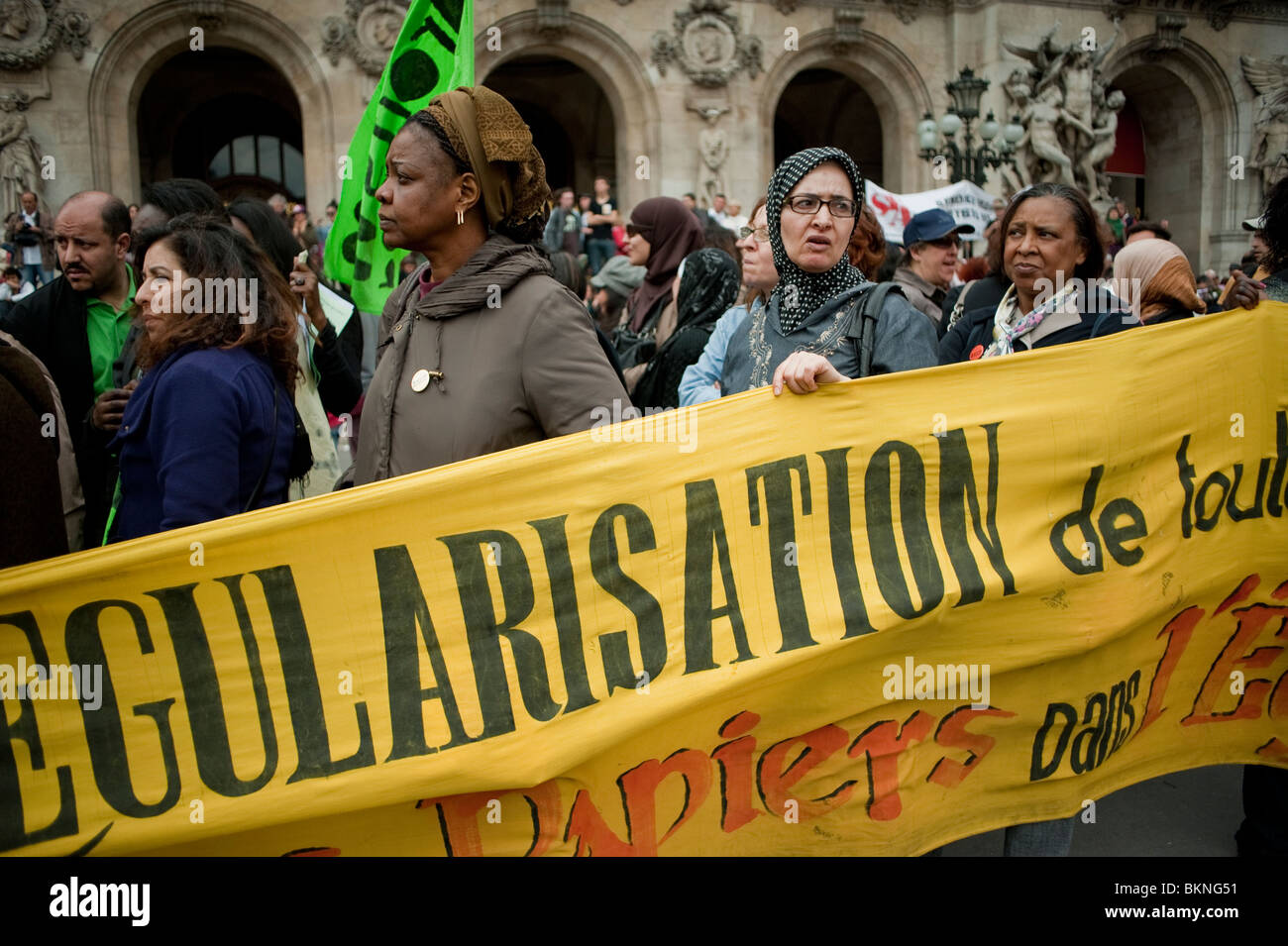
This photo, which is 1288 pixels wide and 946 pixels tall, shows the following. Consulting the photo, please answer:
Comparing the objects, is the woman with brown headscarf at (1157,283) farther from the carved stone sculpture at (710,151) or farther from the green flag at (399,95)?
the carved stone sculpture at (710,151)

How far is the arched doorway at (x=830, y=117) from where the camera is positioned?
1073 inches

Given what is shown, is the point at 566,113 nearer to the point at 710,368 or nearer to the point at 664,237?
the point at 664,237

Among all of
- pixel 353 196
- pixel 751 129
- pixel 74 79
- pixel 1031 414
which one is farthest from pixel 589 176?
pixel 1031 414

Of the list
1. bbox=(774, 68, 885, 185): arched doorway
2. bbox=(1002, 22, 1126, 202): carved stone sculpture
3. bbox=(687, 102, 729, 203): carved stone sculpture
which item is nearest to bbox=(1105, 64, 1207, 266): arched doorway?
bbox=(1002, 22, 1126, 202): carved stone sculpture

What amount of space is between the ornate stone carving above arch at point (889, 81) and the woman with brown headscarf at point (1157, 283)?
1847cm

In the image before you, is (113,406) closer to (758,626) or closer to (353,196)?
(353,196)

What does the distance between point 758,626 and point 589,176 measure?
24.5m

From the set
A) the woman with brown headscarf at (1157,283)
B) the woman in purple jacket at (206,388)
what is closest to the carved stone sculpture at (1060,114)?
the woman with brown headscarf at (1157,283)

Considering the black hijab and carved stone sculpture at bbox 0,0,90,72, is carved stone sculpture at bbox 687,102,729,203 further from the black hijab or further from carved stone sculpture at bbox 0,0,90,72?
the black hijab

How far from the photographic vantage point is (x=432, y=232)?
2.45m

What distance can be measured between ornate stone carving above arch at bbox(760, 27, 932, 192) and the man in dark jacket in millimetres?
19117

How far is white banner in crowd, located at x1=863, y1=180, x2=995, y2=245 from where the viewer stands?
1098 centimetres

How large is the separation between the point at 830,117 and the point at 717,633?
27.7m
